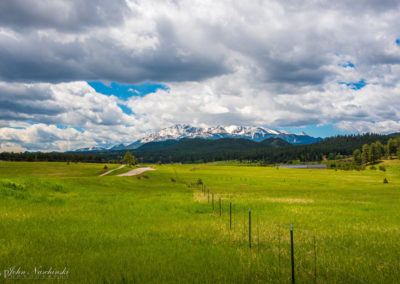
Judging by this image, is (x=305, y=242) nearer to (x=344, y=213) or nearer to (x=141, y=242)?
(x=141, y=242)

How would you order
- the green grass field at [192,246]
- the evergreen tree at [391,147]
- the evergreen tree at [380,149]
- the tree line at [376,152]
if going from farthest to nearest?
the evergreen tree at [391,147] < the evergreen tree at [380,149] < the tree line at [376,152] < the green grass field at [192,246]

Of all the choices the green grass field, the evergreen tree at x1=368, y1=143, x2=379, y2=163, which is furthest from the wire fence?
the evergreen tree at x1=368, y1=143, x2=379, y2=163

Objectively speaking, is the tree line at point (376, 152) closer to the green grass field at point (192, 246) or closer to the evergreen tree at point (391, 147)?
the evergreen tree at point (391, 147)

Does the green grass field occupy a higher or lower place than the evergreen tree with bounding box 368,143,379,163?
lower

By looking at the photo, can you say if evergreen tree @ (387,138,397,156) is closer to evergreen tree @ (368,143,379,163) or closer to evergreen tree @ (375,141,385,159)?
evergreen tree @ (375,141,385,159)

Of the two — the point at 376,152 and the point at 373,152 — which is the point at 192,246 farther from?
the point at 373,152

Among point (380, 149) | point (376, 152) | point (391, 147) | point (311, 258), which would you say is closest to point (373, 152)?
point (376, 152)

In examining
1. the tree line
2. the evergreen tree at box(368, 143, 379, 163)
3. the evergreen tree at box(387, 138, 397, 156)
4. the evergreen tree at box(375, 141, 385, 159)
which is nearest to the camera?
the evergreen tree at box(368, 143, 379, 163)

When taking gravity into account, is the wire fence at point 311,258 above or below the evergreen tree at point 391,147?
below

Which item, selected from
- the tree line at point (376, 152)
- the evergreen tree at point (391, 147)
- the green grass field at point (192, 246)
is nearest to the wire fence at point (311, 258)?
the green grass field at point (192, 246)

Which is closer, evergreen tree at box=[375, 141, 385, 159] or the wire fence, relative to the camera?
the wire fence

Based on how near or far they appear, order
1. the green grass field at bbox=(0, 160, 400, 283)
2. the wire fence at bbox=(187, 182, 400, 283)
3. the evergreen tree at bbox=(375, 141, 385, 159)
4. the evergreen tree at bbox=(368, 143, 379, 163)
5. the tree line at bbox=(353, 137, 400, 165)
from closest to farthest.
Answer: the wire fence at bbox=(187, 182, 400, 283), the green grass field at bbox=(0, 160, 400, 283), the evergreen tree at bbox=(368, 143, 379, 163), the tree line at bbox=(353, 137, 400, 165), the evergreen tree at bbox=(375, 141, 385, 159)

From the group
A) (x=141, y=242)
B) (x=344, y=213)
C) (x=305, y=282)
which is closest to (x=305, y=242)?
(x=305, y=282)

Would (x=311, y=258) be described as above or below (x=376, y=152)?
below
